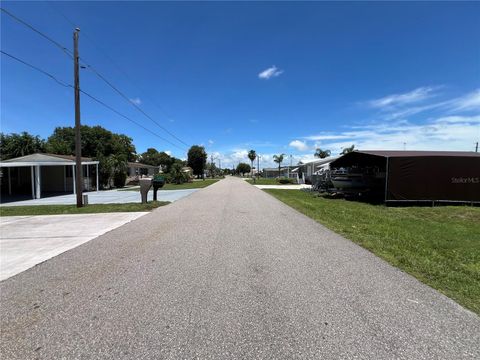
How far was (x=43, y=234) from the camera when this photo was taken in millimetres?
8031

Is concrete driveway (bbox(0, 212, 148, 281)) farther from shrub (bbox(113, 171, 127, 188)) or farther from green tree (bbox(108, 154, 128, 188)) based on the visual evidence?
shrub (bbox(113, 171, 127, 188))

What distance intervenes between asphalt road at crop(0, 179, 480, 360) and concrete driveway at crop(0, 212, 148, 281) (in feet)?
1.97

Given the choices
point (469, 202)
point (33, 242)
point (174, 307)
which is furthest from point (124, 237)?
point (469, 202)

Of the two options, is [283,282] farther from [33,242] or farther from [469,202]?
[469,202]

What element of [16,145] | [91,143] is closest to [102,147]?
A: [91,143]

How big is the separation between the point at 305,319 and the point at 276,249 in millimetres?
3021

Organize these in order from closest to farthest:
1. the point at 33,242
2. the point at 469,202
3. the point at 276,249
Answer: the point at 276,249 < the point at 33,242 < the point at 469,202

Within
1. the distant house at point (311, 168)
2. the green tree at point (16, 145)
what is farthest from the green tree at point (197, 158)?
the green tree at point (16, 145)

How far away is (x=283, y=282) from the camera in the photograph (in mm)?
4316

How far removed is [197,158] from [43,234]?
245 ft

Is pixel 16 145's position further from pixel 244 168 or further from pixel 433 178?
pixel 244 168

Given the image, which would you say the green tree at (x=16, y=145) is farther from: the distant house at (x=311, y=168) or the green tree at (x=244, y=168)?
the green tree at (x=244, y=168)

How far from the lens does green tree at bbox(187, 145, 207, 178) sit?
8194 cm

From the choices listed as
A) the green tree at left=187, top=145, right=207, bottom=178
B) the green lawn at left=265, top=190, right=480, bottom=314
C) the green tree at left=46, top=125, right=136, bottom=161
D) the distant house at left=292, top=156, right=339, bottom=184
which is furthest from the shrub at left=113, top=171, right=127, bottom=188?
the green tree at left=187, top=145, right=207, bottom=178
